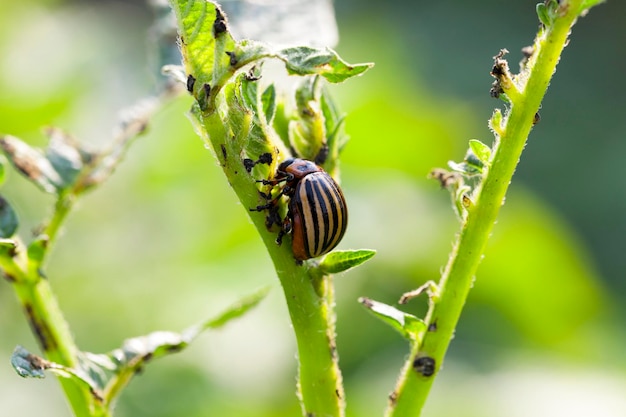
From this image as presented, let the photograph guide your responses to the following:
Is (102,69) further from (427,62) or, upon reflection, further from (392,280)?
(427,62)

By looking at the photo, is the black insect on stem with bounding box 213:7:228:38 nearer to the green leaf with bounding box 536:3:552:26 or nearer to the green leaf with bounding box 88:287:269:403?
the green leaf with bounding box 536:3:552:26

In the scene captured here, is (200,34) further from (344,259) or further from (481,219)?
(481,219)

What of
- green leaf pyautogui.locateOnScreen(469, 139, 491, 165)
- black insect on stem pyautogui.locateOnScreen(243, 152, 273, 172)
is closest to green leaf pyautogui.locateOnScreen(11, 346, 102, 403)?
black insect on stem pyautogui.locateOnScreen(243, 152, 273, 172)

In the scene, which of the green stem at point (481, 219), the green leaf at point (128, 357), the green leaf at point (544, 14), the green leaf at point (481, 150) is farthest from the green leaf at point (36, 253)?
the green leaf at point (544, 14)

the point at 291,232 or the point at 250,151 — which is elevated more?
the point at 250,151

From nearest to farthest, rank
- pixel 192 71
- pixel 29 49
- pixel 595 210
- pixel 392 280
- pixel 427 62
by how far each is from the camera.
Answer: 1. pixel 192 71
2. pixel 392 280
3. pixel 29 49
4. pixel 595 210
5. pixel 427 62

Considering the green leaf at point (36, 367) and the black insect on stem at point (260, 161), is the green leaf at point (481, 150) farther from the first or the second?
the green leaf at point (36, 367)

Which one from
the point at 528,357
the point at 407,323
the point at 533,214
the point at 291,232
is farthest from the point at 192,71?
the point at 533,214
